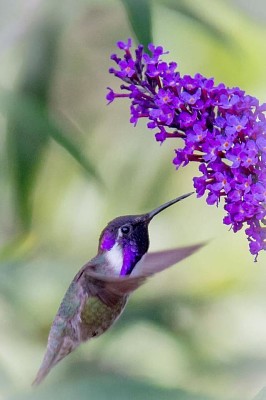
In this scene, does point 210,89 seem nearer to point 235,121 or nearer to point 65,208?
point 235,121

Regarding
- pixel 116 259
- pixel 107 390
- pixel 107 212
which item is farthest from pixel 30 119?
pixel 107 390

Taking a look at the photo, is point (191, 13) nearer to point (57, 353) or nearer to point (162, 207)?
point (162, 207)

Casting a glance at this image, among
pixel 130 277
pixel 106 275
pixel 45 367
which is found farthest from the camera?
pixel 45 367

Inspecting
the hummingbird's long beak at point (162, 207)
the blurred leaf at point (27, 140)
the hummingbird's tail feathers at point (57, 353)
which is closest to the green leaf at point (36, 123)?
the blurred leaf at point (27, 140)

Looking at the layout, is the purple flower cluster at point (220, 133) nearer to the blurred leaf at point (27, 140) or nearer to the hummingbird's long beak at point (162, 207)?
the hummingbird's long beak at point (162, 207)

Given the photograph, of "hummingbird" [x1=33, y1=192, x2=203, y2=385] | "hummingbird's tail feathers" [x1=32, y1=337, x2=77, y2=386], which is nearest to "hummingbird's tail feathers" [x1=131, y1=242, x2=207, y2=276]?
"hummingbird" [x1=33, y1=192, x2=203, y2=385]
